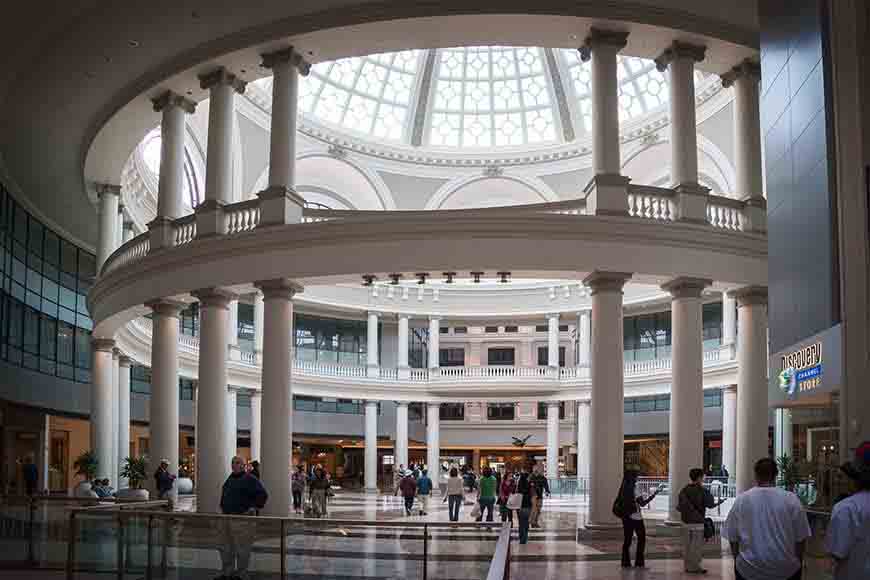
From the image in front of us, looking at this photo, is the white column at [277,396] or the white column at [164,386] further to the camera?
the white column at [164,386]

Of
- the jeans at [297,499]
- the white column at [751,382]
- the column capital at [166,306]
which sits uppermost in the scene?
the column capital at [166,306]

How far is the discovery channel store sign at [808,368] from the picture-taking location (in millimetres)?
10125

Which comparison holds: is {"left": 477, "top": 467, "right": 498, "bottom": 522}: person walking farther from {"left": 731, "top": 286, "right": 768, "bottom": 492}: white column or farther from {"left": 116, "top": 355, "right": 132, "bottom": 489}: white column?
{"left": 116, "top": 355, "right": 132, "bottom": 489}: white column

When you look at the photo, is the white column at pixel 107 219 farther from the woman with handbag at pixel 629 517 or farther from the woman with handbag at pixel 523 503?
the woman with handbag at pixel 629 517

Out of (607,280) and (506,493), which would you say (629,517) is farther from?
(506,493)

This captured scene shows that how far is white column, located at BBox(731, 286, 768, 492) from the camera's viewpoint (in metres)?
17.2

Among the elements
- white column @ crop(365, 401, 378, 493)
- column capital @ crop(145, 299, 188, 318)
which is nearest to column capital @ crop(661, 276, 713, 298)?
column capital @ crop(145, 299, 188, 318)

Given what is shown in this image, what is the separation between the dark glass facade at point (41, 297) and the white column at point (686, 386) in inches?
711

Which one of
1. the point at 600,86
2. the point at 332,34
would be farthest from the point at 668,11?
the point at 332,34

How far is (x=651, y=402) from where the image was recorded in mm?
43000

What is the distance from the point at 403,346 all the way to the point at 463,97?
1174 cm

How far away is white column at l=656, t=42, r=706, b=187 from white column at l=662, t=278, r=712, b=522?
2047 millimetres

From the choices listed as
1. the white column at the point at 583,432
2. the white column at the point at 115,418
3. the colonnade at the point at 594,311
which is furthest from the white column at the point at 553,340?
the colonnade at the point at 594,311

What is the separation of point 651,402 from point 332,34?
29.1 m
